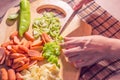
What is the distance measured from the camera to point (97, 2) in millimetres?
1637

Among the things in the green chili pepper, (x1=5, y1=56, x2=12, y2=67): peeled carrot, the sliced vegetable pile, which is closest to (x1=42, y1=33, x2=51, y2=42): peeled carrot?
the sliced vegetable pile

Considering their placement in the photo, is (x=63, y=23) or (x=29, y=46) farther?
(x=63, y=23)

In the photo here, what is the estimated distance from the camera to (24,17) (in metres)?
1.50

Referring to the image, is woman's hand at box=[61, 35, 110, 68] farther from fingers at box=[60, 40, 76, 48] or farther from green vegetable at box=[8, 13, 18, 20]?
green vegetable at box=[8, 13, 18, 20]

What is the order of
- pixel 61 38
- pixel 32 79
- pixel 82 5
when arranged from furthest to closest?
pixel 82 5 → pixel 61 38 → pixel 32 79

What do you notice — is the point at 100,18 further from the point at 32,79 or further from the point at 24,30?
the point at 32,79

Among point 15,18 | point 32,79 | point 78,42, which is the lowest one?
point 32,79

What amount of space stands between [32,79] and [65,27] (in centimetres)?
37

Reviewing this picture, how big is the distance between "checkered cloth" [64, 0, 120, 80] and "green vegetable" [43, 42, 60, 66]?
14cm

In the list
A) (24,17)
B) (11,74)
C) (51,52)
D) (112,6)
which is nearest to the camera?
(11,74)

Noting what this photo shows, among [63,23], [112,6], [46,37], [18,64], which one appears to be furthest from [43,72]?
[112,6]

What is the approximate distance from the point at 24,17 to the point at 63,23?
21cm

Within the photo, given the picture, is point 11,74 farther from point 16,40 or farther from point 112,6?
point 112,6

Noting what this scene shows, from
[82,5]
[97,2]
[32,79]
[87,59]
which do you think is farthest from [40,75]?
[97,2]
